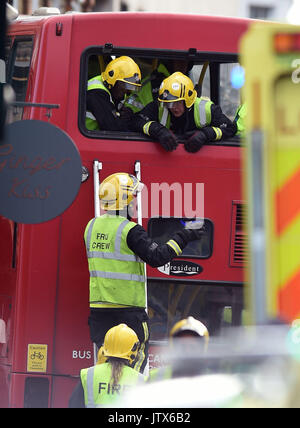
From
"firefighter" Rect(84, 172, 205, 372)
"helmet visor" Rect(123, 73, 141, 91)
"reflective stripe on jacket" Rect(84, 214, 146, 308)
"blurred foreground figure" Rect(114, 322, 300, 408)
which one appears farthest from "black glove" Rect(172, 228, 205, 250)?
"blurred foreground figure" Rect(114, 322, 300, 408)

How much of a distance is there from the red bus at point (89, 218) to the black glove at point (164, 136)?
0.05 meters

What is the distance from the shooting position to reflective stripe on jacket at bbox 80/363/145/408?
17.5 ft

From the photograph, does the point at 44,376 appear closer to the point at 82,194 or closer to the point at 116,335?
the point at 116,335

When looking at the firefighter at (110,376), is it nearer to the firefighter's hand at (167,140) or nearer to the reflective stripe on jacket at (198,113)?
the firefighter's hand at (167,140)

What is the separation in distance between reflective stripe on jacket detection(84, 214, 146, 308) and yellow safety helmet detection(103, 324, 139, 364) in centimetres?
33

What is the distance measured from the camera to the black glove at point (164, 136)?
5945 millimetres

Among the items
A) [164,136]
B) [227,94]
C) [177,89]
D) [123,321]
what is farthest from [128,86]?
[123,321]

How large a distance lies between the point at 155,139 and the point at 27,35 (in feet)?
3.39

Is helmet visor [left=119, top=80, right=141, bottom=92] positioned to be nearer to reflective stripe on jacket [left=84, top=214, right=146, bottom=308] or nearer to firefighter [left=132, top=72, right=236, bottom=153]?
firefighter [left=132, top=72, right=236, bottom=153]

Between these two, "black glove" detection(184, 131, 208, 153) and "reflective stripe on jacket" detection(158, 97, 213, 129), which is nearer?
"black glove" detection(184, 131, 208, 153)

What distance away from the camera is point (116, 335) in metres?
5.66

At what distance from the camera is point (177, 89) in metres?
6.27

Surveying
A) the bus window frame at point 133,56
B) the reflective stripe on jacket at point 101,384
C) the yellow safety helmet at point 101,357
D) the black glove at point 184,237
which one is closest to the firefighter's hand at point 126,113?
the bus window frame at point 133,56

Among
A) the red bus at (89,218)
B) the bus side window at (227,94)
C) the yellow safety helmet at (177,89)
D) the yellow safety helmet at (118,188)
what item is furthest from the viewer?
the bus side window at (227,94)
